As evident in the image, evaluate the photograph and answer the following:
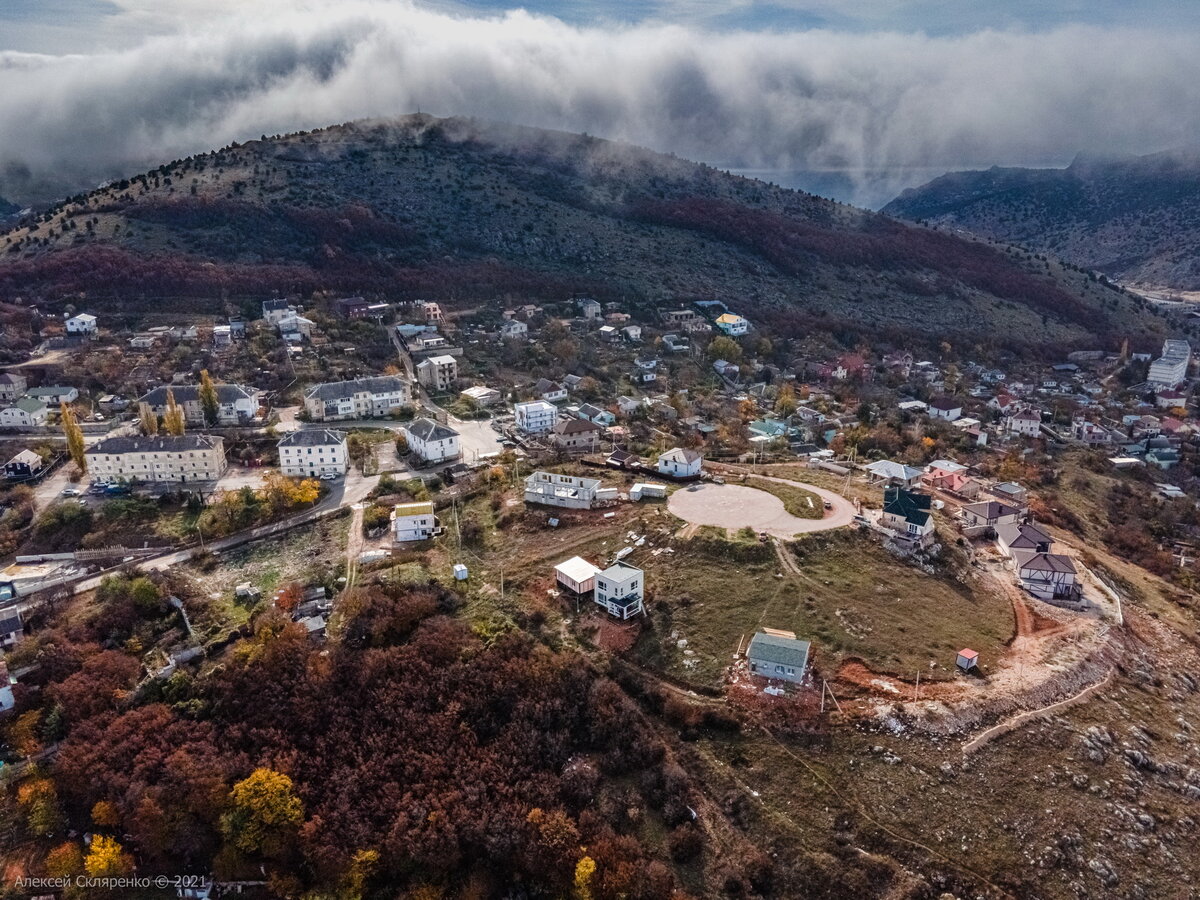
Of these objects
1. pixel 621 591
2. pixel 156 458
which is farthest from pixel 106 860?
pixel 156 458

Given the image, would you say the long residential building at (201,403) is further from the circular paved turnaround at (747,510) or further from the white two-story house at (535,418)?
the circular paved turnaround at (747,510)

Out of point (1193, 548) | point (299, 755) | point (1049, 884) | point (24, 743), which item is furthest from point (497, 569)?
point (1193, 548)

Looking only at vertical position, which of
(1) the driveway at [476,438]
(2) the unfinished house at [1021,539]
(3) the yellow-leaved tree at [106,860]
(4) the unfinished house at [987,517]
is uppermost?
(2) the unfinished house at [1021,539]

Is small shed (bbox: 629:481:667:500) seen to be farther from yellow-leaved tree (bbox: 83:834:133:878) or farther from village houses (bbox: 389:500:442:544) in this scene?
yellow-leaved tree (bbox: 83:834:133:878)

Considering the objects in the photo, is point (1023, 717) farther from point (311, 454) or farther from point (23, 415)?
point (23, 415)

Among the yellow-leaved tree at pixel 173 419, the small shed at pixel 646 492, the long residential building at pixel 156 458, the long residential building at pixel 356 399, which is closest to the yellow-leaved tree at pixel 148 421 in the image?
the yellow-leaved tree at pixel 173 419

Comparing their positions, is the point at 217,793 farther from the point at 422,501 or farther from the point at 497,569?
the point at 422,501

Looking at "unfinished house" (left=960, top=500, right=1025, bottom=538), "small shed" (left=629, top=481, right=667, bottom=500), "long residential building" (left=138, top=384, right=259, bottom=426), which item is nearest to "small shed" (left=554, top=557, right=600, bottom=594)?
"small shed" (left=629, top=481, right=667, bottom=500)
